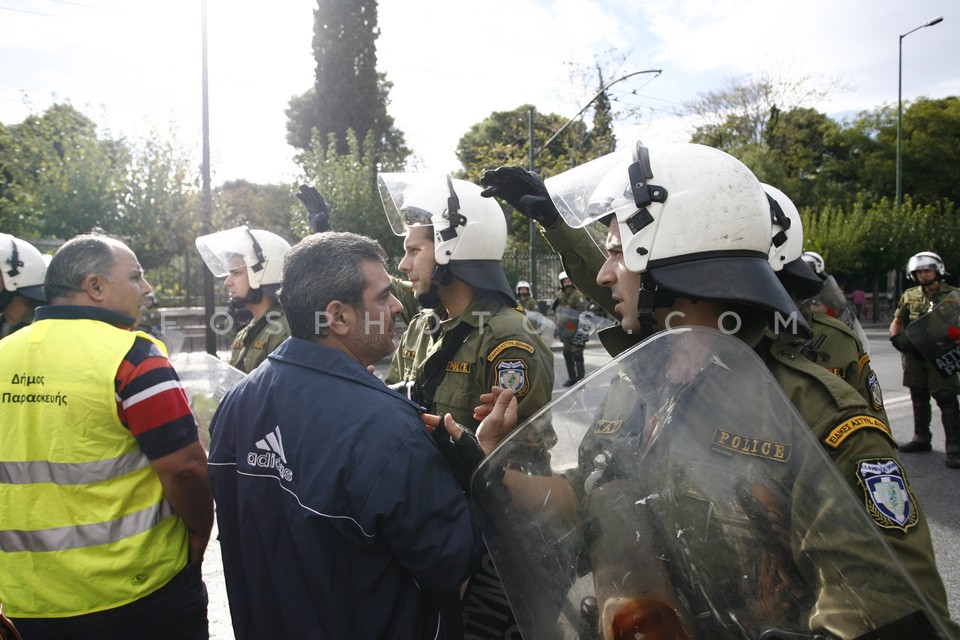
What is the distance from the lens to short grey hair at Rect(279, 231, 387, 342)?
5.44 ft

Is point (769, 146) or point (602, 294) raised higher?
point (769, 146)

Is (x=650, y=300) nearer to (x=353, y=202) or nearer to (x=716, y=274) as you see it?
(x=716, y=274)

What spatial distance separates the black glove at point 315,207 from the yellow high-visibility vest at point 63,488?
2.23 metres

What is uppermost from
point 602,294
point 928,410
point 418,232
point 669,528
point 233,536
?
point 418,232

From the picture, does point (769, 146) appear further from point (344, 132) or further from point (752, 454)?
point (752, 454)

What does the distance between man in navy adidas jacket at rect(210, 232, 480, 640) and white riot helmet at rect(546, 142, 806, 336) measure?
2.38 ft

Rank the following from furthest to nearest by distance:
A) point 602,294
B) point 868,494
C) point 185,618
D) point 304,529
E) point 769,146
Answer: point 769,146
point 602,294
point 185,618
point 304,529
point 868,494

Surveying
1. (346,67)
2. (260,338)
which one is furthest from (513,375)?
(346,67)

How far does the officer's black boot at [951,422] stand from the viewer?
230 inches

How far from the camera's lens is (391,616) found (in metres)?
1.47

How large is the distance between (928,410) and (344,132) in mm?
30888

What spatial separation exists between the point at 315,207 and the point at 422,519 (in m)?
3.24

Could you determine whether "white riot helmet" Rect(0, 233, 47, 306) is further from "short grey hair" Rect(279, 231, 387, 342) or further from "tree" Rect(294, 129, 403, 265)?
"tree" Rect(294, 129, 403, 265)

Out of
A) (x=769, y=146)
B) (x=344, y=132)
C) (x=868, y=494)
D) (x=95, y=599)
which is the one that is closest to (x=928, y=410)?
(x=868, y=494)
